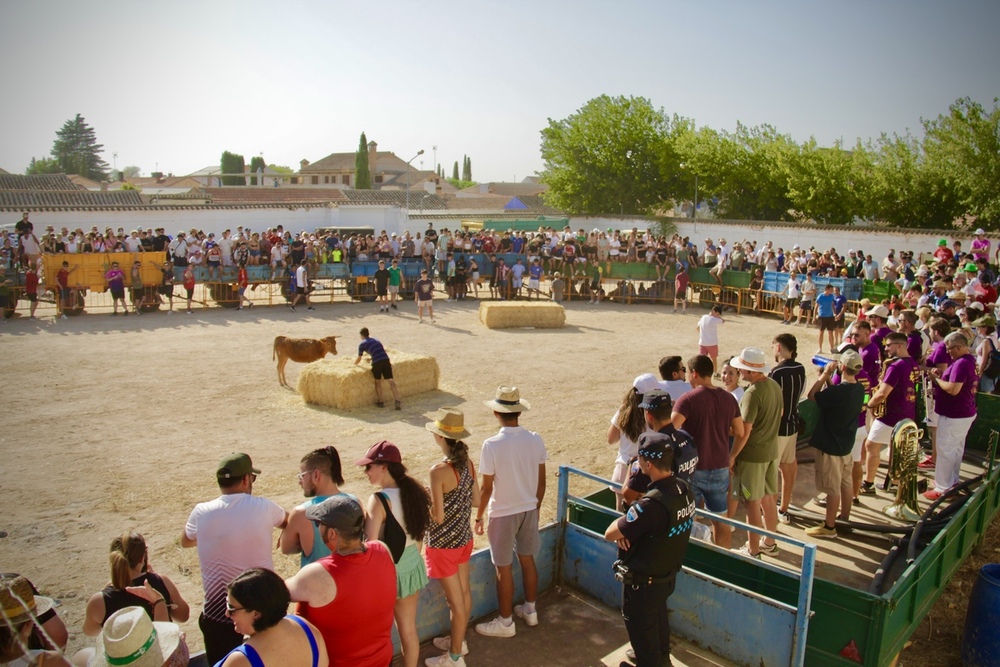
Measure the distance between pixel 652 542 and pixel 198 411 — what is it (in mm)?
9718

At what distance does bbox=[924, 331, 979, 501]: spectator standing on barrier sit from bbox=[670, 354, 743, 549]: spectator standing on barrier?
372cm

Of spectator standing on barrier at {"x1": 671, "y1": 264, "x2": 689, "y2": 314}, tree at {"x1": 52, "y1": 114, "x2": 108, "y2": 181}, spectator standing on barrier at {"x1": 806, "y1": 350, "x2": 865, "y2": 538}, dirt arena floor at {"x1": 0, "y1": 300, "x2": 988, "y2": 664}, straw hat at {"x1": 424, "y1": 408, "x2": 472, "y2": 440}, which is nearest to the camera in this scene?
straw hat at {"x1": 424, "y1": 408, "x2": 472, "y2": 440}

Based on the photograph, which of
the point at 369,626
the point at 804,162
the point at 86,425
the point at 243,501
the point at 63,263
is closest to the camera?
the point at 369,626

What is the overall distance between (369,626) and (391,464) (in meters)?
1.16

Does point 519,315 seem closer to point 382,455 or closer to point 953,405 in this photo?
point 953,405

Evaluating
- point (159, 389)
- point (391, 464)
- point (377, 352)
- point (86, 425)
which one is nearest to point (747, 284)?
point (377, 352)

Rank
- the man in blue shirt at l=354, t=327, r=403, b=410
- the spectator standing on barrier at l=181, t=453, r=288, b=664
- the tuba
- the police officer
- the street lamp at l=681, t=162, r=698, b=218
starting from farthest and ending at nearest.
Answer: the street lamp at l=681, t=162, r=698, b=218 → the man in blue shirt at l=354, t=327, r=403, b=410 → the tuba → the police officer → the spectator standing on barrier at l=181, t=453, r=288, b=664

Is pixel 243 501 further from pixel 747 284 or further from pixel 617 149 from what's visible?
pixel 617 149

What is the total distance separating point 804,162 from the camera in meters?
35.1

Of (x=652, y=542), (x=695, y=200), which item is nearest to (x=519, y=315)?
(x=652, y=542)

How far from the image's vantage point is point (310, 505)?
4.52 metres

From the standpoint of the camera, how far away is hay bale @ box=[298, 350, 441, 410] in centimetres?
1273

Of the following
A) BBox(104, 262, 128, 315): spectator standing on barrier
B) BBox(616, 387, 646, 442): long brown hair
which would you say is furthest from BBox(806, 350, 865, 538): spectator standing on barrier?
BBox(104, 262, 128, 315): spectator standing on barrier

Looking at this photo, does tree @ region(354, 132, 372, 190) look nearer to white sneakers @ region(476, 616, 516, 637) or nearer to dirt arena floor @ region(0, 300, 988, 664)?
dirt arena floor @ region(0, 300, 988, 664)
